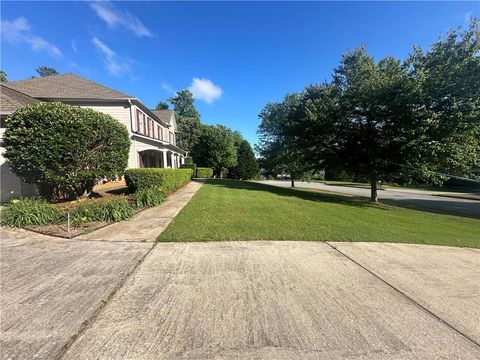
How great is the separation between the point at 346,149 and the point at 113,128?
1241cm

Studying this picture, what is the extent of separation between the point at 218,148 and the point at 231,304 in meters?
Result: 37.9

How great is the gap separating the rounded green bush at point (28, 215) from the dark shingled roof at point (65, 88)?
11413mm

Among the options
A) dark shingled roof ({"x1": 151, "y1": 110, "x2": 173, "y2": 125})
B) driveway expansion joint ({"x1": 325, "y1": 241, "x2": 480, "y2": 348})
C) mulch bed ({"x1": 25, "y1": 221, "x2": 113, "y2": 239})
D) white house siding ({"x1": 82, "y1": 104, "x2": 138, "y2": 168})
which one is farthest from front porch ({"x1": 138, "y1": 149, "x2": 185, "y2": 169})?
driveway expansion joint ({"x1": 325, "y1": 241, "x2": 480, "y2": 348})

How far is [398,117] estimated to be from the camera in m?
13.0

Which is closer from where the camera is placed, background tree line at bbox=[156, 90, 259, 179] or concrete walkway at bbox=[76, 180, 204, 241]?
concrete walkway at bbox=[76, 180, 204, 241]

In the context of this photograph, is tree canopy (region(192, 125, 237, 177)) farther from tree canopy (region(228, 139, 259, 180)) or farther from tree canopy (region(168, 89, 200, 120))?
tree canopy (region(168, 89, 200, 120))

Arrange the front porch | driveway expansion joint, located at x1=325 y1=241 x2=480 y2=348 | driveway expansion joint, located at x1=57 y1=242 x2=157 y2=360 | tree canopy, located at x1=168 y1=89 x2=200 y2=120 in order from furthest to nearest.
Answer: tree canopy, located at x1=168 y1=89 x2=200 y2=120
the front porch
driveway expansion joint, located at x1=325 y1=241 x2=480 y2=348
driveway expansion joint, located at x1=57 y1=242 x2=157 y2=360

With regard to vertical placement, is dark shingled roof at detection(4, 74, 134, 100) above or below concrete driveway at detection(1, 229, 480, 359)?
above

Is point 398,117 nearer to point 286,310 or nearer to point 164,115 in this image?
point 286,310

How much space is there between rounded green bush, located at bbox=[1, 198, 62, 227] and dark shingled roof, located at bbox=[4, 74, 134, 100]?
449 inches

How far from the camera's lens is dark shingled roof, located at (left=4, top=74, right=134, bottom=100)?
16.6 m

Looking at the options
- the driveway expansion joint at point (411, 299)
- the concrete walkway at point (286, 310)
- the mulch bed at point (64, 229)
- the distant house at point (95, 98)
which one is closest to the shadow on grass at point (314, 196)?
the distant house at point (95, 98)

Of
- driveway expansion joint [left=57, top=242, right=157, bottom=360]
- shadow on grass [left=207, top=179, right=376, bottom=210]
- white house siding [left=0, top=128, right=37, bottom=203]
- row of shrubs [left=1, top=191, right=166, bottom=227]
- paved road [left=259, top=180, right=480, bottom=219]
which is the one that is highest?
white house siding [left=0, top=128, right=37, bottom=203]

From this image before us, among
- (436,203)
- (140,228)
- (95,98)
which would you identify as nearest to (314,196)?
(436,203)
